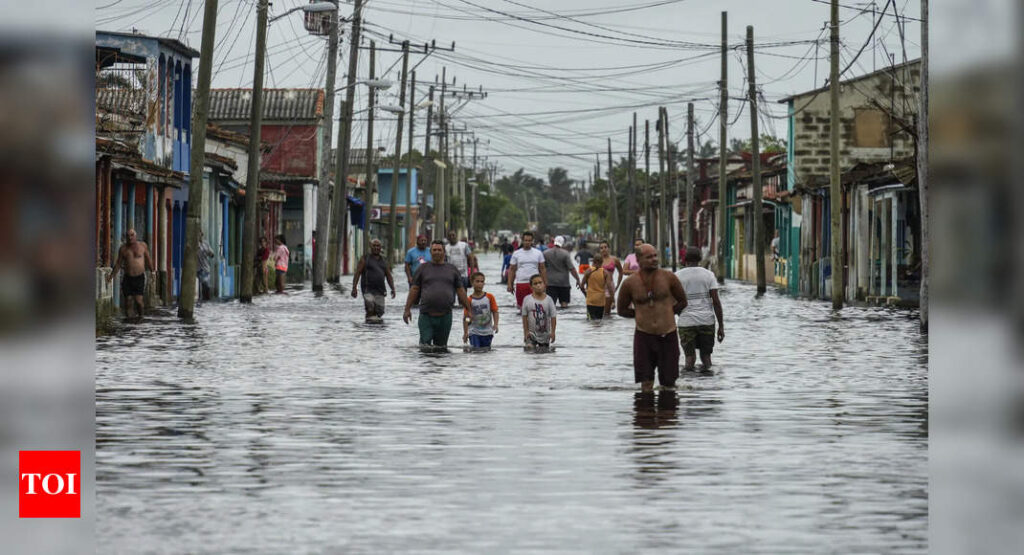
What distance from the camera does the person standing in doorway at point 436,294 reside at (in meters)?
22.4

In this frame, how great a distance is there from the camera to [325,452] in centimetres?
1137

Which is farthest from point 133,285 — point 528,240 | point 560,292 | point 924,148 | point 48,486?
point 48,486

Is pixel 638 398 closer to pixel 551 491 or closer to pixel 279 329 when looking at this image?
pixel 551 491

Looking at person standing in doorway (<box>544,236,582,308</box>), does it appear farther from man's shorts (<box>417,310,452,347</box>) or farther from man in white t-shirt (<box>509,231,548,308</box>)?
man's shorts (<box>417,310,452,347</box>)

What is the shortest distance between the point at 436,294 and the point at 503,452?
36.3 feet

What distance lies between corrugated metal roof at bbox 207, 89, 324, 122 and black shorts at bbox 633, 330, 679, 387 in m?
56.0

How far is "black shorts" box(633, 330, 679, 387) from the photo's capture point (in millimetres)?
16188

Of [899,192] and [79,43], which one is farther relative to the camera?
[899,192]

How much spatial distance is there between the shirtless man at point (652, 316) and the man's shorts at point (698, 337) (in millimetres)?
2627

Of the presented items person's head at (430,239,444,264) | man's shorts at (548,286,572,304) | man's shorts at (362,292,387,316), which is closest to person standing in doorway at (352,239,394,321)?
man's shorts at (362,292,387,316)

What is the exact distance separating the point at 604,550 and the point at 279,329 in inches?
860

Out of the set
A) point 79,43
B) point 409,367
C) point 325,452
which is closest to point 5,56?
point 79,43

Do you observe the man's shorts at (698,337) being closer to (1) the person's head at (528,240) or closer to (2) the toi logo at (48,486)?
(1) the person's head at (528,240)

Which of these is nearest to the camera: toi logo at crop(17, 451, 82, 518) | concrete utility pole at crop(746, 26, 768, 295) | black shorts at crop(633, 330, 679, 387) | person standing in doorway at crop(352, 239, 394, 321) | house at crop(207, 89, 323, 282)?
toi logo at crop(17, 451, 82, 518)
